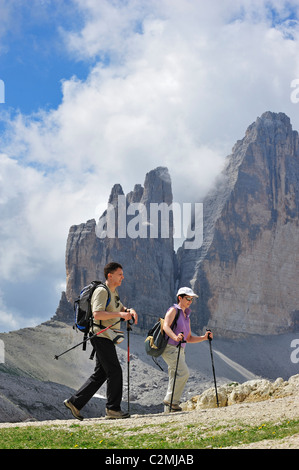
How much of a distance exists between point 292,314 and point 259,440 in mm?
133933

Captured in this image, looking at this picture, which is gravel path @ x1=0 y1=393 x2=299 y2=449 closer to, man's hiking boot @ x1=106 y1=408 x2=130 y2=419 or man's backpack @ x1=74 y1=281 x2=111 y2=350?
man's hiking boot @ x1=106 y1=408 x2=130 y2=419

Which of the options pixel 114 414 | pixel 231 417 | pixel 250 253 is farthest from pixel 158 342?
pixel 250 253

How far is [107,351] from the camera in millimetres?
10648

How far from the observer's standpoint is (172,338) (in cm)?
1173

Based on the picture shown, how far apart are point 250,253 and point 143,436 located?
132 m

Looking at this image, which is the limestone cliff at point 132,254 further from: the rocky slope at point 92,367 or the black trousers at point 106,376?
the black trousers at point 106,376

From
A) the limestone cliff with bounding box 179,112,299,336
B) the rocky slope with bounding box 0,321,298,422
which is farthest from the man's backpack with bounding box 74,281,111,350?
the limestone cliff with bounding box 179,112,299,336

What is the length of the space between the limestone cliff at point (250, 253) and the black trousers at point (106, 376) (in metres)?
123

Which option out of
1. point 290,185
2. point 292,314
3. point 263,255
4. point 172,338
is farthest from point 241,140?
point 172,338

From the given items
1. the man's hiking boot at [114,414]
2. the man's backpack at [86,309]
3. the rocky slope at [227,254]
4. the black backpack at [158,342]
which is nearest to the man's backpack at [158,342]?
the black backpack at [158,342]

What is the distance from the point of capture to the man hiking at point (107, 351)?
1055 cm

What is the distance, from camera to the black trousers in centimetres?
1059

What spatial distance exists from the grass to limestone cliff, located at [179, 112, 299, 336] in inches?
4918

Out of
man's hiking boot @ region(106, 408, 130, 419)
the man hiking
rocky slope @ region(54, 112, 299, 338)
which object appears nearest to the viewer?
the man hiking
